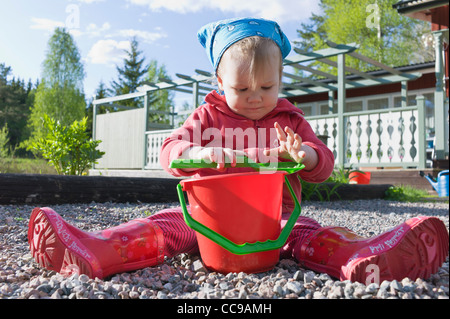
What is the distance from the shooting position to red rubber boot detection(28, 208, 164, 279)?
1.13 metres

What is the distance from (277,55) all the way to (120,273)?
1011 mm

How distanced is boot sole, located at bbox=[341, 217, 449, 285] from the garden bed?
2.51 meters

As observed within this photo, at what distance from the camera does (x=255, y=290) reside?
102cm

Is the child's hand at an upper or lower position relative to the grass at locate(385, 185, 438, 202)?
upper

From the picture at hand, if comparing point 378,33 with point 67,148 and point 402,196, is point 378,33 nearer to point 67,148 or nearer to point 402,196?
point 402,196

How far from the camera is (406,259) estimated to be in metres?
1.08

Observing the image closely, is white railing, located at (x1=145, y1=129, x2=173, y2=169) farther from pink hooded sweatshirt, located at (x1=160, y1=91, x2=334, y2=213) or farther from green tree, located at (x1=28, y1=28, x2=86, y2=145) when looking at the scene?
green tree, located at (x1=28, y1=28, x2=86, y2=145)

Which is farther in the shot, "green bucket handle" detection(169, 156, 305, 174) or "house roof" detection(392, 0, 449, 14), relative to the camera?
"house roof" detection(392, 0, 449, 14)

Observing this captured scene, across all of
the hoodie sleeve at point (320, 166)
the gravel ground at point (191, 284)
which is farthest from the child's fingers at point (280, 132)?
the gravel ground at point (191, 284)

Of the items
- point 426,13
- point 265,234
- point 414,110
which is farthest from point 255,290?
point 426,13

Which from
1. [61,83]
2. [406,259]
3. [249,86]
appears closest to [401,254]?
[406,259]

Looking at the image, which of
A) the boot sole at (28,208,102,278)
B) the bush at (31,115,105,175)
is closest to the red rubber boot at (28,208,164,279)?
the boot sole at (28,208,102,278)

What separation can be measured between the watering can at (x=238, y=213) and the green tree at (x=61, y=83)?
71.8ft

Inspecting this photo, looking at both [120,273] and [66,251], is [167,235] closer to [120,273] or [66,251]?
[120,273]
